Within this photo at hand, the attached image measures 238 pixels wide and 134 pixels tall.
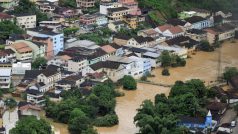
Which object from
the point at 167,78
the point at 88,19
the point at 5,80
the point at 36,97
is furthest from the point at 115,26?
the point at 36,97

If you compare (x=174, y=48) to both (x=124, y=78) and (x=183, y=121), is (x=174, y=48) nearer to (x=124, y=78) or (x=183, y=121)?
(x=124, y=78)

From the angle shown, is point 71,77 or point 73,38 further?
point 73,38

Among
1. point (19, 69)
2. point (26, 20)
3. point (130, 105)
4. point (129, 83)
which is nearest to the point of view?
point (130, 105)

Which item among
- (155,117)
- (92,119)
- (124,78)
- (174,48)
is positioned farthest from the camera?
(174,48)

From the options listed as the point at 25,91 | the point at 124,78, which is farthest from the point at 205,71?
the point at 25,91

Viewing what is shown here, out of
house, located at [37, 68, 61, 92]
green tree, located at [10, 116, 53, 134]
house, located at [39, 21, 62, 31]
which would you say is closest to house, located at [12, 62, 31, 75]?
house, located at [37, 68, 61, 92]

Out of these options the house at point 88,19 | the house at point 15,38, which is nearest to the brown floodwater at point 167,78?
the house at point 88,19

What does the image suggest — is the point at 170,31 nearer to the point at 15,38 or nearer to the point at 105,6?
the point at 105,6

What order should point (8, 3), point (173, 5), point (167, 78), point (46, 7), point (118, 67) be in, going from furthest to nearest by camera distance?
point (173, 5) < point (8, 3) < point (46, 7) < point (167, 78) < point (118, 67)
